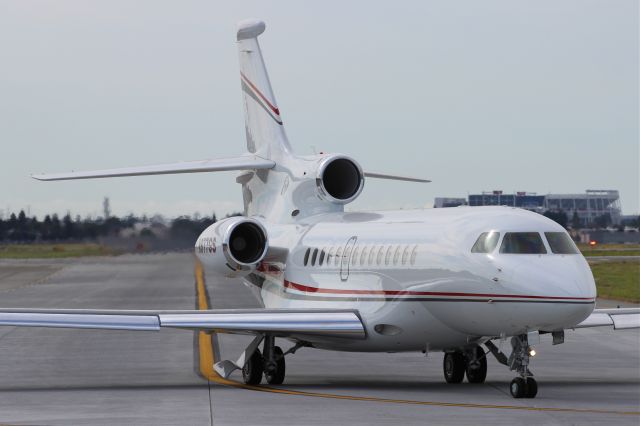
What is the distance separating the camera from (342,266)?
21656 millimetres

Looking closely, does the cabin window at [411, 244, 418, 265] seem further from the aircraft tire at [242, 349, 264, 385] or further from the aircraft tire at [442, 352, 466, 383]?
the aircraft tire at [242, 349, 264, 385]

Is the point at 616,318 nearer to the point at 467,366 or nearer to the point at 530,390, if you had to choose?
the point at 467,366

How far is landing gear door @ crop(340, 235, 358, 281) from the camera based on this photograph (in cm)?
2148

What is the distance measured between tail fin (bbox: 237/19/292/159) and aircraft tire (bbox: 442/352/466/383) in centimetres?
703

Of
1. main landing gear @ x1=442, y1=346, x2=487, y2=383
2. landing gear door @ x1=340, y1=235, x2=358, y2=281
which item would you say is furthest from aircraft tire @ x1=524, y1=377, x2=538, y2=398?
landing gear door @ x1=340, y1=235, x2=358, y2=281

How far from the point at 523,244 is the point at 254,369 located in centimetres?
529

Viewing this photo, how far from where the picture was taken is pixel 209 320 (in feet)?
66.6

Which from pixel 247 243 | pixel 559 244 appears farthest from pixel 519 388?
pixel 247 243

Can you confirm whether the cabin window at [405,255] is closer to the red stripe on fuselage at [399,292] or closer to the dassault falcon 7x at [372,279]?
the dassault falcon 7x at [372,279]

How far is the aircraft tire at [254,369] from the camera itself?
831 inches

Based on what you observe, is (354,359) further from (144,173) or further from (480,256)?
(480,256)

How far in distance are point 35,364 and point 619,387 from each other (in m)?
10.7

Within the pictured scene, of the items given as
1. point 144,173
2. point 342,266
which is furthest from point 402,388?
point 144,173

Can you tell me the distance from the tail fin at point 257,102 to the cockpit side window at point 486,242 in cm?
835
